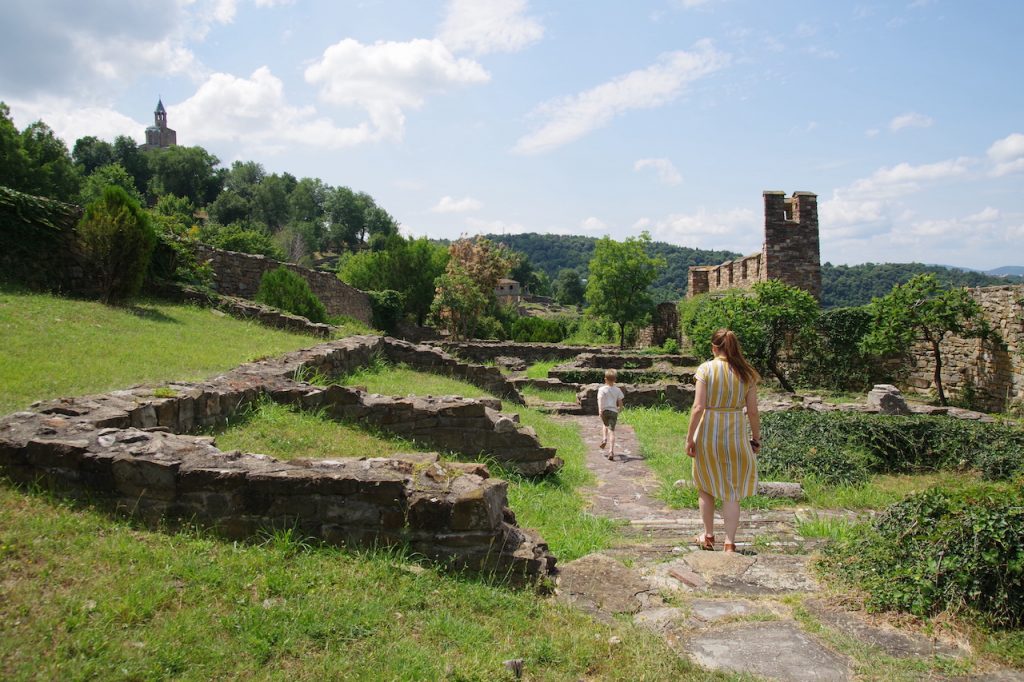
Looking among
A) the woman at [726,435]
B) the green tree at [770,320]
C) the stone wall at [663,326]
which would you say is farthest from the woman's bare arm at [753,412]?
the stone wall at [663,326]

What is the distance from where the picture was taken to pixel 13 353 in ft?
23.6

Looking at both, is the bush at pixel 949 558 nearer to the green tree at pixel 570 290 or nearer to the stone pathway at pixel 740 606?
the stone pathway at pixel 740 606

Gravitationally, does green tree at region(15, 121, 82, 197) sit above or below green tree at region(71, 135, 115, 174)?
below

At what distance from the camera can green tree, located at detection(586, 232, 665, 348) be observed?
3116 cm

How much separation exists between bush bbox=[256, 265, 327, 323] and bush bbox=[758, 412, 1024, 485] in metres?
13.0

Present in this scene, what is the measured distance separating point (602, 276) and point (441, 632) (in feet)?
94.3

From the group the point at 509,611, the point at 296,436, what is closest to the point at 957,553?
the point at 509,611

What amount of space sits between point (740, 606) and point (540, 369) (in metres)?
19.2

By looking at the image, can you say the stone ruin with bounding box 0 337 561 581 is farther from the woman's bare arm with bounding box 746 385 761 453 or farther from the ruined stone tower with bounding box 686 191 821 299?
the ruined stone tower with bounding box 686 191 821 299

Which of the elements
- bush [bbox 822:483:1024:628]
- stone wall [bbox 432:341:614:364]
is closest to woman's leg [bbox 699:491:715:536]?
bush [bbox 822:483:1024:628]

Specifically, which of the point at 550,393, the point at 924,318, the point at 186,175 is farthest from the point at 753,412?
the point at 186,175

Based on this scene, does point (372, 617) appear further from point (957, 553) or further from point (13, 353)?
point (13, 353)

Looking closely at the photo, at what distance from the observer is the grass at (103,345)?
6.39 m

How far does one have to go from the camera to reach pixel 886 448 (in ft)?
30.3
